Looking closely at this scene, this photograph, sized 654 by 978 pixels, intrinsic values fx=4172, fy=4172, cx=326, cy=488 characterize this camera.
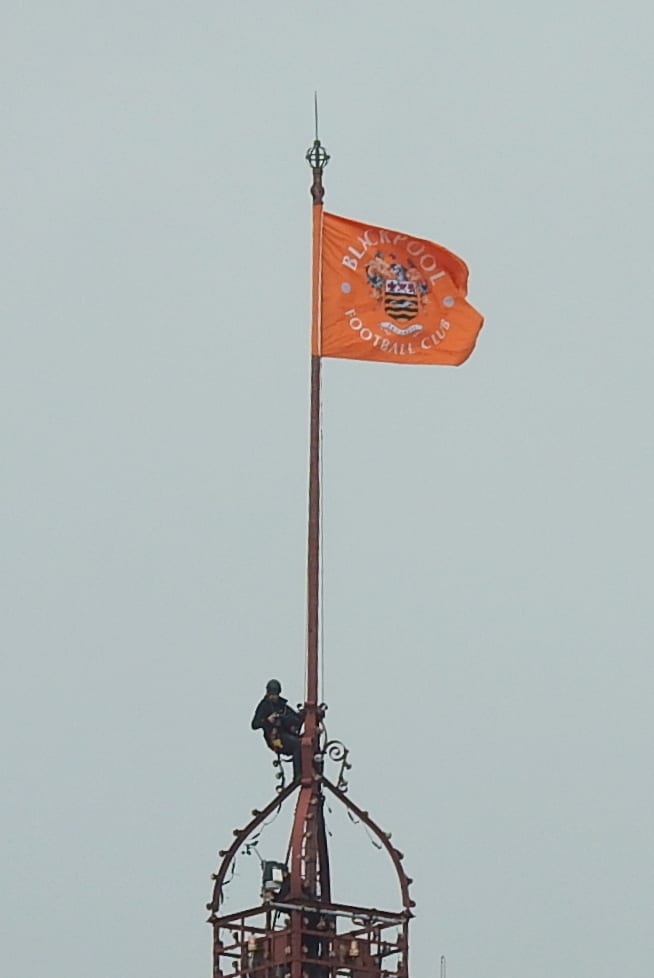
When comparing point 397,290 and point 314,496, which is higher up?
point 397,290

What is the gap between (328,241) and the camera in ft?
250

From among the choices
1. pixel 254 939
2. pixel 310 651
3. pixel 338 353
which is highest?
pixel 338 353

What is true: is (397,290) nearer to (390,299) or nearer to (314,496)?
(390,299)

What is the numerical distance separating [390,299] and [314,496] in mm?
4017

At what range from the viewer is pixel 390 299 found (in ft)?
250

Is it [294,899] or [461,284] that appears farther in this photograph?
[461,284]

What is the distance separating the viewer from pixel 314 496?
75.1 m

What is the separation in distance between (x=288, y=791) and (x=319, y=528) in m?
5.05

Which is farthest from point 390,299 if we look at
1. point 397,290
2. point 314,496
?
point 314,496

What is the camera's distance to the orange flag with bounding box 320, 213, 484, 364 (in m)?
76.0

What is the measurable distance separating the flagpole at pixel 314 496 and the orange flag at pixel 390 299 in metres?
0.13

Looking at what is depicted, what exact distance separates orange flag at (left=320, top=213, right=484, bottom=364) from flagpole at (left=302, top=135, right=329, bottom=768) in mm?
126

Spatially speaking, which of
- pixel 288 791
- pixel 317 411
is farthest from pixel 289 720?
pixel 317 411

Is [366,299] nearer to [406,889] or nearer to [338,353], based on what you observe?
[338,353]
